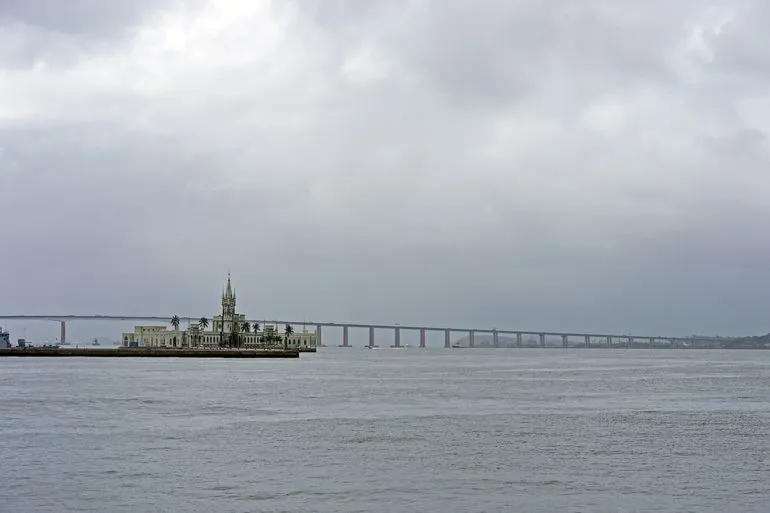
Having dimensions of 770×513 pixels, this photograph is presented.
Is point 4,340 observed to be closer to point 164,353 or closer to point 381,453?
point 164,353

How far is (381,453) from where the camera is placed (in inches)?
1366

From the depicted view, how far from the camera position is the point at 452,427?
4366 centimetres

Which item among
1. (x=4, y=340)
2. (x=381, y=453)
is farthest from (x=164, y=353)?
(x=381, y=453)

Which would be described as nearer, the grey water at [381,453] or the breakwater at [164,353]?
the grey water at [381,453]

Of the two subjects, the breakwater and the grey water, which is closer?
the grey water

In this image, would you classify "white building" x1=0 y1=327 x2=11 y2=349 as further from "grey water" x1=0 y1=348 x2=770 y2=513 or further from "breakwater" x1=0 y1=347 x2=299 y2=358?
"grey water" x1=0 y1=348 x2=770 y2=513

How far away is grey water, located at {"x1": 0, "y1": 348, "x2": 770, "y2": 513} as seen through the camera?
26.1 metres

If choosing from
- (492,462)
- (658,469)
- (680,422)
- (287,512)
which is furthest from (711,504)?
(680,422)

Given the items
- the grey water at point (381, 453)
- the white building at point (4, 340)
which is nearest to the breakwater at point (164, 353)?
the white building at point (4, 340)

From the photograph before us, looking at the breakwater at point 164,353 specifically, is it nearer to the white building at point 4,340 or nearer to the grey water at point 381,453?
the white building at point 4,340

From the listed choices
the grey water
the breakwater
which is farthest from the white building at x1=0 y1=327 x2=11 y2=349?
the grey water

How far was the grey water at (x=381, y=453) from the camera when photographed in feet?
85.8

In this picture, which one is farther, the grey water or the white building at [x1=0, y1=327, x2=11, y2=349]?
the white building at [x1=0, y1=327, x2=11, y2=349]

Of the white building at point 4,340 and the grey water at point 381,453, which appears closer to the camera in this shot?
the grey water at point 381,453
